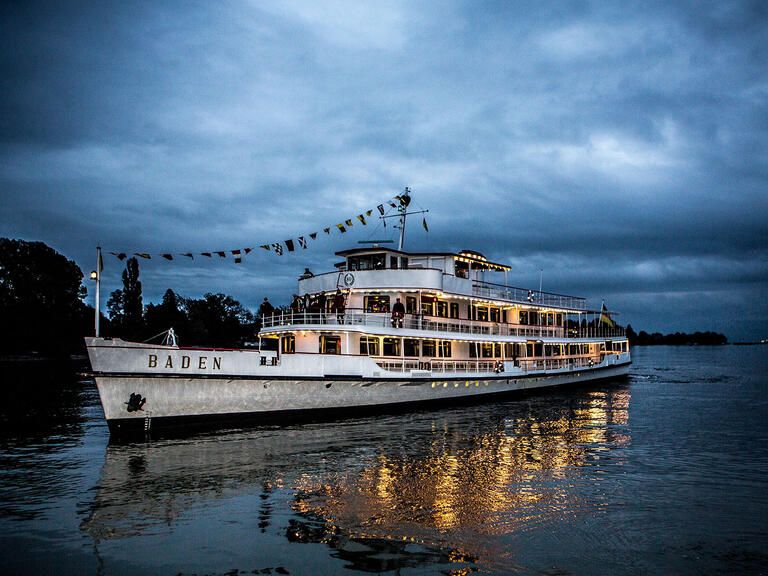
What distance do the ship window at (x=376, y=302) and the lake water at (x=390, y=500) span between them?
8.45 m

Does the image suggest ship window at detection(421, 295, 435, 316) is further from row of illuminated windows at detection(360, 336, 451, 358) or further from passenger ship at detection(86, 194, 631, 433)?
row of illuminated windows at detection(360, 336, 451, 358)

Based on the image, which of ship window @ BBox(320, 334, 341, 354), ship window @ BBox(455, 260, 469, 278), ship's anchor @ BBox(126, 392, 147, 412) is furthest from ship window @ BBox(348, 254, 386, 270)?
ship's anchor @ BBox(126, 392, 147, 412)

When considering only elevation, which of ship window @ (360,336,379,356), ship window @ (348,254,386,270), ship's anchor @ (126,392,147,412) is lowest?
ship's anchor @ (126,392,147,412)

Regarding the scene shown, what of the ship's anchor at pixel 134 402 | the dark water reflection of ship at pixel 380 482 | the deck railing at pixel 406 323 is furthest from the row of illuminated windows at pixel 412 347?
the ship's anchor at pixel 134 402

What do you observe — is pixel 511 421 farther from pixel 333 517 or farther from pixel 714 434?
pixel 333 517

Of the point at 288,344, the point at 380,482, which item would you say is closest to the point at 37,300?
the point at 288,344

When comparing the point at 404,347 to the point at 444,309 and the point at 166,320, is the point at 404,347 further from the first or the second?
the point at 166,320

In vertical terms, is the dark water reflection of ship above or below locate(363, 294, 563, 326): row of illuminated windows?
below

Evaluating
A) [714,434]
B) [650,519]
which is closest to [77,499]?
[650,519]

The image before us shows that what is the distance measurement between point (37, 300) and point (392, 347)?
7060 cm

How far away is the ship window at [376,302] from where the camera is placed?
32.0m

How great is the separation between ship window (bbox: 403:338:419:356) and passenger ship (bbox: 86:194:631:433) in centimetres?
9

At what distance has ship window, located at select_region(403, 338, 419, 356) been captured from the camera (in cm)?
3216

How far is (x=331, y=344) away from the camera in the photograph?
1190 inches
